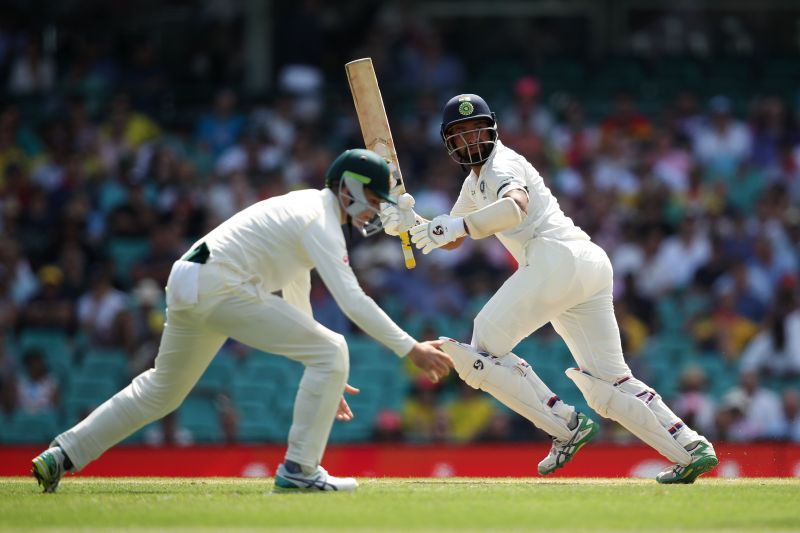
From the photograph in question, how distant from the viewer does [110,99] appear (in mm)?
16078

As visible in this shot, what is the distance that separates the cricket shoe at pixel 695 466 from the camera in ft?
26.0

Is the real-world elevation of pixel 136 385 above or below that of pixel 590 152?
below

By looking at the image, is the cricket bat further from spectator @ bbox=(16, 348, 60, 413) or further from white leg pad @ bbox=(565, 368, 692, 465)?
spectator @ bbox=(16, 348, 60, 413)

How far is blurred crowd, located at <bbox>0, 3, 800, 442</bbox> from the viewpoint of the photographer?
12.8m

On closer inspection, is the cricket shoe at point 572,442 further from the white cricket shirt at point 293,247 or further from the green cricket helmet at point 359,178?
the green cricket helmet at point 359,178

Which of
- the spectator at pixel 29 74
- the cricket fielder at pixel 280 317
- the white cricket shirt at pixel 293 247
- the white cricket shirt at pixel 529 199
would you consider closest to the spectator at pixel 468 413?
the white cricket shirt at pixel 529 199

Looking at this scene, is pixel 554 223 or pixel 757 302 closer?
pixel 554 223

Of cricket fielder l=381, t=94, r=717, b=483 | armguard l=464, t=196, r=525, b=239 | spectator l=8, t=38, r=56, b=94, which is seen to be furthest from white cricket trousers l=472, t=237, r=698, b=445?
spectator l=8, t=38, r=56, b=94

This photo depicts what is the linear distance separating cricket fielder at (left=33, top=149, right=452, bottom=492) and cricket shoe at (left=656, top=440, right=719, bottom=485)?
75.8 inches

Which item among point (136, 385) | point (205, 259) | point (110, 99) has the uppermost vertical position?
point (110, 99)

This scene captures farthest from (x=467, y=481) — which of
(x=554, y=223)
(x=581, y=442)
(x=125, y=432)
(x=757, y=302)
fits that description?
(x=757, y=302)

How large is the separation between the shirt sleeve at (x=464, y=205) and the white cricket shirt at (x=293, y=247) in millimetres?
1341

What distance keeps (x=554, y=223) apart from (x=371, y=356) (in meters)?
5.20

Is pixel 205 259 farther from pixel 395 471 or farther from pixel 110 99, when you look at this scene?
pixel 110 99
